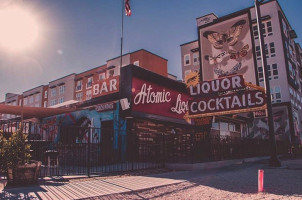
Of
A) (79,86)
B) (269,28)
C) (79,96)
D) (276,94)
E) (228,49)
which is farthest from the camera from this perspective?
(79,86)

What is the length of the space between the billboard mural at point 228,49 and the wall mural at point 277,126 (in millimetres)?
15769

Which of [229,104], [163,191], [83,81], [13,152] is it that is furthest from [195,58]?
[13,152]

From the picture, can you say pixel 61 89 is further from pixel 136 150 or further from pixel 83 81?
pixel 136 150

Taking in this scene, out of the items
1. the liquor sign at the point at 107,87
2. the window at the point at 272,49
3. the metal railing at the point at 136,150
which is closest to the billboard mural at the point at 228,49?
the metal railing at the point at 136,150

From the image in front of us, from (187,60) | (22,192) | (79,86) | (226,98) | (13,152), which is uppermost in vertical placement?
(187,60)

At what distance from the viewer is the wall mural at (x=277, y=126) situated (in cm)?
3628

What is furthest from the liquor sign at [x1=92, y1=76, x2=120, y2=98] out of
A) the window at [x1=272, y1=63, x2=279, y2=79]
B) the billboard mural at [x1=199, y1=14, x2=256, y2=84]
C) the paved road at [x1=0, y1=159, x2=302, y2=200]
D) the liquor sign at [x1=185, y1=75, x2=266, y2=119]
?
the window at [x1=272, y1=63, x2=279, y2=79]

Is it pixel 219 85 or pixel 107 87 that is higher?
pixel 107 87

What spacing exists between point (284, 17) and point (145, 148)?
41.8 metres

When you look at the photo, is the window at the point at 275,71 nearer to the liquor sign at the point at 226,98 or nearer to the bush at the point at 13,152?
the liquor sign at the point at 226,98

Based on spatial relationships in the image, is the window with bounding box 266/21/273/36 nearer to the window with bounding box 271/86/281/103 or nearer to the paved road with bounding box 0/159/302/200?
the window with bounding box 271/86/281/103

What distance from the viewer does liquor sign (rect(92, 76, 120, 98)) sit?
16.0 metres

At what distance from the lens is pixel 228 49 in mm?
23625

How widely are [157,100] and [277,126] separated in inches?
1096
